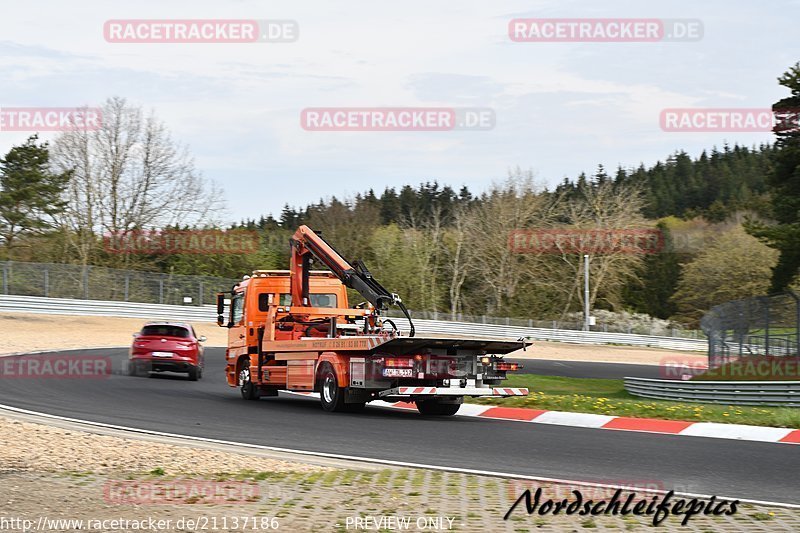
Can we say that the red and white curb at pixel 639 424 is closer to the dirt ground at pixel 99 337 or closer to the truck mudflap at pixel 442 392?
the truck mudflap at pixel 442 392

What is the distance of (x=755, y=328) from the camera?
21875 millimetres

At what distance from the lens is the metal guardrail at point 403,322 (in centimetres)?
5181

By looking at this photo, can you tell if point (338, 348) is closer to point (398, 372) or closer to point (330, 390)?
point (330, 390)

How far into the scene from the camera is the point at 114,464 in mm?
10602

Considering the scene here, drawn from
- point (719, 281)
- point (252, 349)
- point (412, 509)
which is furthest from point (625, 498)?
point (719, 281)

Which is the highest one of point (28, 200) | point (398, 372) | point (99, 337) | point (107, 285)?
point (28, 200)

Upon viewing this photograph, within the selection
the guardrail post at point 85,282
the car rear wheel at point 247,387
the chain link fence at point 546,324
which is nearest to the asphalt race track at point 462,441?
the car rear wheel at point 247,387

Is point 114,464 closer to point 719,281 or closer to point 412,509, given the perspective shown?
point 412,509

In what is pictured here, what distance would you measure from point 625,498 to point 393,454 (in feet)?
11.6

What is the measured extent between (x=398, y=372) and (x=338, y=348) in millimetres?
1148

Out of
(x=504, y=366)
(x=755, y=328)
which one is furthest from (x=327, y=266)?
(x=755, y=328)

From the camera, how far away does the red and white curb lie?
1430cm

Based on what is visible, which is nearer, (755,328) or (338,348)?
(338,348)

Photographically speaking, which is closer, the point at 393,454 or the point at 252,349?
the point at 393,454
